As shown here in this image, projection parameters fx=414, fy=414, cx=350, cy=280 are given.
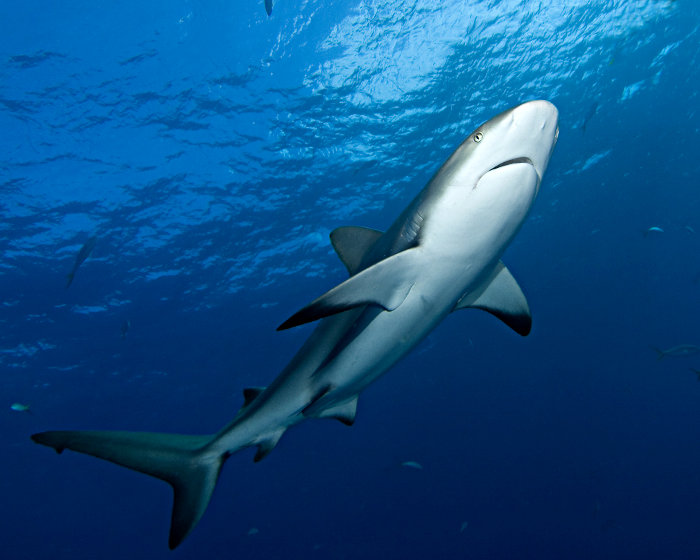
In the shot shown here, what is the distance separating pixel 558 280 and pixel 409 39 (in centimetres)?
2279

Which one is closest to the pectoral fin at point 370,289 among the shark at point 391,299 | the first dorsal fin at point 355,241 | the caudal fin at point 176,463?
the shark at point 391,299

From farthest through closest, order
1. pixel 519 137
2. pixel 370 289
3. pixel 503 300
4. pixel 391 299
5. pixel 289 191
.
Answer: pixel 289 191
pixel 503 300
pixel 391 299
pixel 370 289
pixel 519 137

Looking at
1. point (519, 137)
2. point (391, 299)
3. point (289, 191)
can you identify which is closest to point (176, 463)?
point (391, 299)

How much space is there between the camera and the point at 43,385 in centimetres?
2489

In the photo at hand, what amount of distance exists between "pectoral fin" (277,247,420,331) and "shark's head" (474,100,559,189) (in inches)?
27.2

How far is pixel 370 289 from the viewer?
253 centimetres

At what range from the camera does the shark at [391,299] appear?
2.23 m

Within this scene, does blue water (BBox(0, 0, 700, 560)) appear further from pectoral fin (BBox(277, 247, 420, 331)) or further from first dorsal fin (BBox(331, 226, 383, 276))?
pectoral fin (BBox(277, 247, 420, 331))

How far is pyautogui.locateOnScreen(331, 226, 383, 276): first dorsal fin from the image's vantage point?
11.2ft

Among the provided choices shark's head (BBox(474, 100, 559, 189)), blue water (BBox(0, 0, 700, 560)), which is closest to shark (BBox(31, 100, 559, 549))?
shark's head (BBox(474, 100, 559, 189))

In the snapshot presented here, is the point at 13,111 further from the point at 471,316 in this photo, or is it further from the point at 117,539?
the point at 117,539

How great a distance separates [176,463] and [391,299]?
234 centimetres

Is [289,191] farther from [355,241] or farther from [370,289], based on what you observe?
[370,289]

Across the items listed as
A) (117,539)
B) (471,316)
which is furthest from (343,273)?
(117,539)
